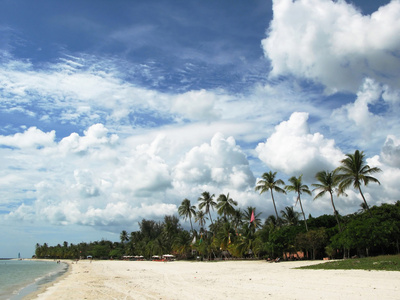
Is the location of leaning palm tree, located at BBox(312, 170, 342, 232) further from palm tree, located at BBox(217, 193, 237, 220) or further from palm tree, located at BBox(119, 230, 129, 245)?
palm tree, located at BBox(119, 230, 129, 245)

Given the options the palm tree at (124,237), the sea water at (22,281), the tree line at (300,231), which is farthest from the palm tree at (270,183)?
the palm tree at (124,237)

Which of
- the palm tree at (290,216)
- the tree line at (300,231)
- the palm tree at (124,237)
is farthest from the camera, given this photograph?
the palm tree at (124,237)

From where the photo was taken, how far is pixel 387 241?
26719 mm

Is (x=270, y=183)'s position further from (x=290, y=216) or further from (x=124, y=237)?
(x=124, y=237)

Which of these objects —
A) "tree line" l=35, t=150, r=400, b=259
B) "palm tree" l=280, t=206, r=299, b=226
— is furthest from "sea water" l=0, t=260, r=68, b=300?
"palm tree" l=280, t=206, r=299, b=226

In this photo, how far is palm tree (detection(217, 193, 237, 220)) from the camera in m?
55.7

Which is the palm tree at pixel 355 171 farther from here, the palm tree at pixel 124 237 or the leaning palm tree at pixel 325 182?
the palm tree at pixel 124 237

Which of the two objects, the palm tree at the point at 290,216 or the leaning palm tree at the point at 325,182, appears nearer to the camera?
the leaning palm tree at the point at 325,182

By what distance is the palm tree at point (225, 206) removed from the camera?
5566 centimetres

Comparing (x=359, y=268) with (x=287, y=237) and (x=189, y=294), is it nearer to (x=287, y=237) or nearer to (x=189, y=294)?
(x=189, y=294)

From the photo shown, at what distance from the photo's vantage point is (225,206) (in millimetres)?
55656

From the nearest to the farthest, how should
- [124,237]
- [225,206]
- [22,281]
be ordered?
[22,281], [225,206], [124,237]

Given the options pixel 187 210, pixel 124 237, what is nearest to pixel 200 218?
pixel 187 210

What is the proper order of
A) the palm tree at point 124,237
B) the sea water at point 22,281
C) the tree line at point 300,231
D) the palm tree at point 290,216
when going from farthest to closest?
1. the palm tree at point 124,237
2. the palm tree at point 290,216
3. the tree line at point 300,231
4. the sea water at point 22,281
